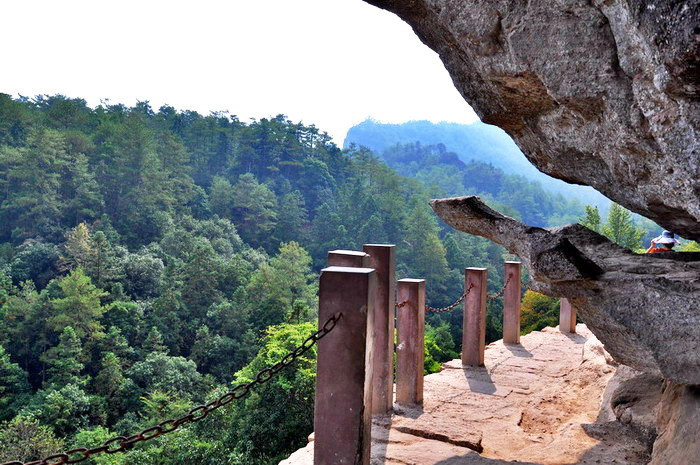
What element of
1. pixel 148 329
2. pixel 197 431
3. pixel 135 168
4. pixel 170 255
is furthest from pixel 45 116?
pixel 197 431

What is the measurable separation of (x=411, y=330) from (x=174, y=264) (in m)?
38.0

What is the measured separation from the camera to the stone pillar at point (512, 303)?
8562 millimetres

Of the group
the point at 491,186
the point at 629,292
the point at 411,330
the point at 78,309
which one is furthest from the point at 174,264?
the point at 491,186

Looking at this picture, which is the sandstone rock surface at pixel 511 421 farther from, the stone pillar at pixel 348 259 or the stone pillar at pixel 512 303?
the stone pillar at pixel 348 259

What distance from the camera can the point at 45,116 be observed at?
52.8 meters

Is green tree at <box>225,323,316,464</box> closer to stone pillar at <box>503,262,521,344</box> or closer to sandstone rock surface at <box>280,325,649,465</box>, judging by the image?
stone pillar at <box>503,262,521,344</box>

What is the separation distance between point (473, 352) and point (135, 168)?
50152 millimetres

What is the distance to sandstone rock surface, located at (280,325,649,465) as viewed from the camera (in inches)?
170

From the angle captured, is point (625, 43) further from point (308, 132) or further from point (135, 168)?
point (308, 132)

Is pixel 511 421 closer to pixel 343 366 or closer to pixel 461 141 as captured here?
pixel 343 366

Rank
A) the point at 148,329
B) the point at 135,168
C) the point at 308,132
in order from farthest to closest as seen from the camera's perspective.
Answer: the point at 308,132 < the point at 135,168 < the point at 148,329

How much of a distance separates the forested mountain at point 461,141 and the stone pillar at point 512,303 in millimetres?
145823

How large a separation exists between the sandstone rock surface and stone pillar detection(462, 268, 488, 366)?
14.1 inches

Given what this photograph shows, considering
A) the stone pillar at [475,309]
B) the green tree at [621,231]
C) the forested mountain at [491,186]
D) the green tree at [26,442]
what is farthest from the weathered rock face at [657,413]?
the forested mountain at [491,186]
